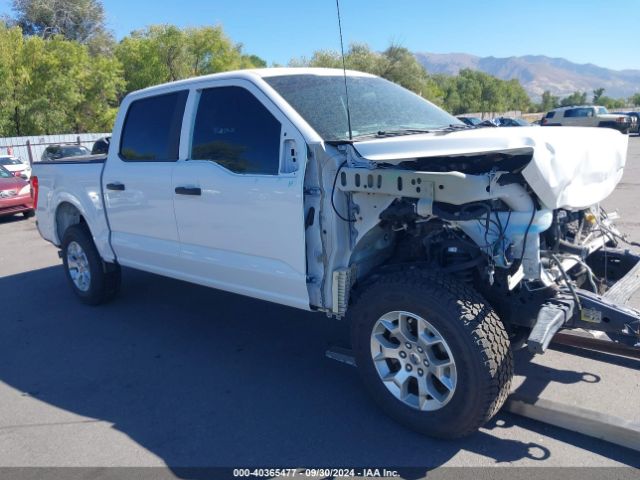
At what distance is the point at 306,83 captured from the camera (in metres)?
4.28

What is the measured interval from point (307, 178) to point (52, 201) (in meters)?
4.01

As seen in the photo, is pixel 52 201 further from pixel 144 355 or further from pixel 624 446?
pixel 624 446

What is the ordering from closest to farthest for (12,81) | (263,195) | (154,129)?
(263,195)
(154,129)
(12,81)

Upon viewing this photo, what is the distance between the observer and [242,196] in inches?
158

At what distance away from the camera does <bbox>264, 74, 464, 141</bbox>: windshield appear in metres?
3.91

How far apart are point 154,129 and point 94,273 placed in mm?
1844

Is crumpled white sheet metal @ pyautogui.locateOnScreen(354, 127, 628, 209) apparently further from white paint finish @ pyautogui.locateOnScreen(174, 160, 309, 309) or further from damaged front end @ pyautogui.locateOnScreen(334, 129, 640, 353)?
white paint finish @ pyautogui.locateOnScreen(174, 160, 309, 309)

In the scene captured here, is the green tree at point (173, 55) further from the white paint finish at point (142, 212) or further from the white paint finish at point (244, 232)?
the white paint finish at point (244, 232)

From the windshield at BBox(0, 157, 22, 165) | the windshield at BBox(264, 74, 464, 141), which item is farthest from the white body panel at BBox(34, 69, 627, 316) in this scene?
the windshield at BBox(0, 157, 22, 165)

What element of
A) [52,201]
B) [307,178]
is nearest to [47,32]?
[52,201]

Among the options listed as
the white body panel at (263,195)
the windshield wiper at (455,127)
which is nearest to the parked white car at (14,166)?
the white body panel at (263,195)

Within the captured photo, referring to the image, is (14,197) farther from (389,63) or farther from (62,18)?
(62,18)

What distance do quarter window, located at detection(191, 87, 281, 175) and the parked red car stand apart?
1017cm

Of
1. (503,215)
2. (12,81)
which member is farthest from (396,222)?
(12,81)
